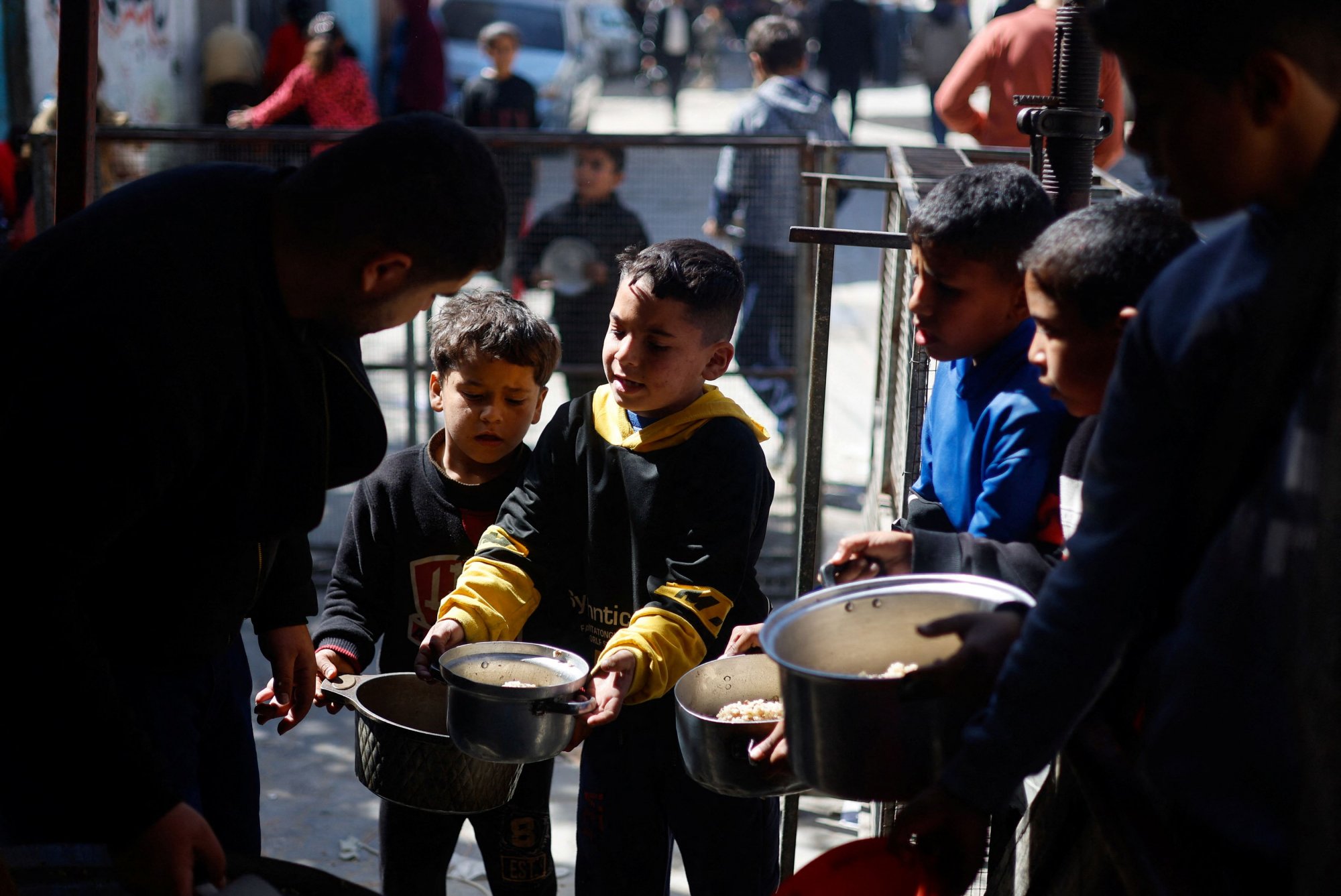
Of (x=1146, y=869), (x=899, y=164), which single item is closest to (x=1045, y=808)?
(x=1146, y=869)

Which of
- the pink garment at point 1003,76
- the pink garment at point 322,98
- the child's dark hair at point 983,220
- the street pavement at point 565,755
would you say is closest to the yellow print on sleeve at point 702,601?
the child's dark hair at point 983,220

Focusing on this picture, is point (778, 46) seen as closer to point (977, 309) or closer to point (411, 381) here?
point (411, 381)

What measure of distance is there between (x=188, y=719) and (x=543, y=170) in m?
4.51

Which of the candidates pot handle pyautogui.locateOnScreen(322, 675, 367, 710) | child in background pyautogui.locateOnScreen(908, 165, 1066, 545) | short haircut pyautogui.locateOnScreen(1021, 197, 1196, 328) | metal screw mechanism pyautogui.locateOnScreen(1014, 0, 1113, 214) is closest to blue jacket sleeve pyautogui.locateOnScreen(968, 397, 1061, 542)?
child in background pyautogui.locateOnScreen(908, 165, 1066, 545)

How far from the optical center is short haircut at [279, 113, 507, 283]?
181cm

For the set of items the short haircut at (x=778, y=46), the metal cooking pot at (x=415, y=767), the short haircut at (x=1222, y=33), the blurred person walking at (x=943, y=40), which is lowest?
the metal cooking pot at (x=415, y=767)

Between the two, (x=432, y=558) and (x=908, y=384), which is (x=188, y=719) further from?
(x=908, y=384)

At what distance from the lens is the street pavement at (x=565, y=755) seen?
3.68m

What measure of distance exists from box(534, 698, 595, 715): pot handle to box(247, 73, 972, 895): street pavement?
55.6 inches

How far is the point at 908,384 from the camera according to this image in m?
3.16

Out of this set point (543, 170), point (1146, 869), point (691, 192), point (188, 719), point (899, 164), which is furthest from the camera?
point (543, 170)

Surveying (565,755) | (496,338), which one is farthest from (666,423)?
(565,755)

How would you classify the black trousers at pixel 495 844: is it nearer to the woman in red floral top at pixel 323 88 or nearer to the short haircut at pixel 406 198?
the short haircut at pixel 406 198

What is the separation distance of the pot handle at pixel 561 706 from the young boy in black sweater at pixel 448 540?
615 millimetres
